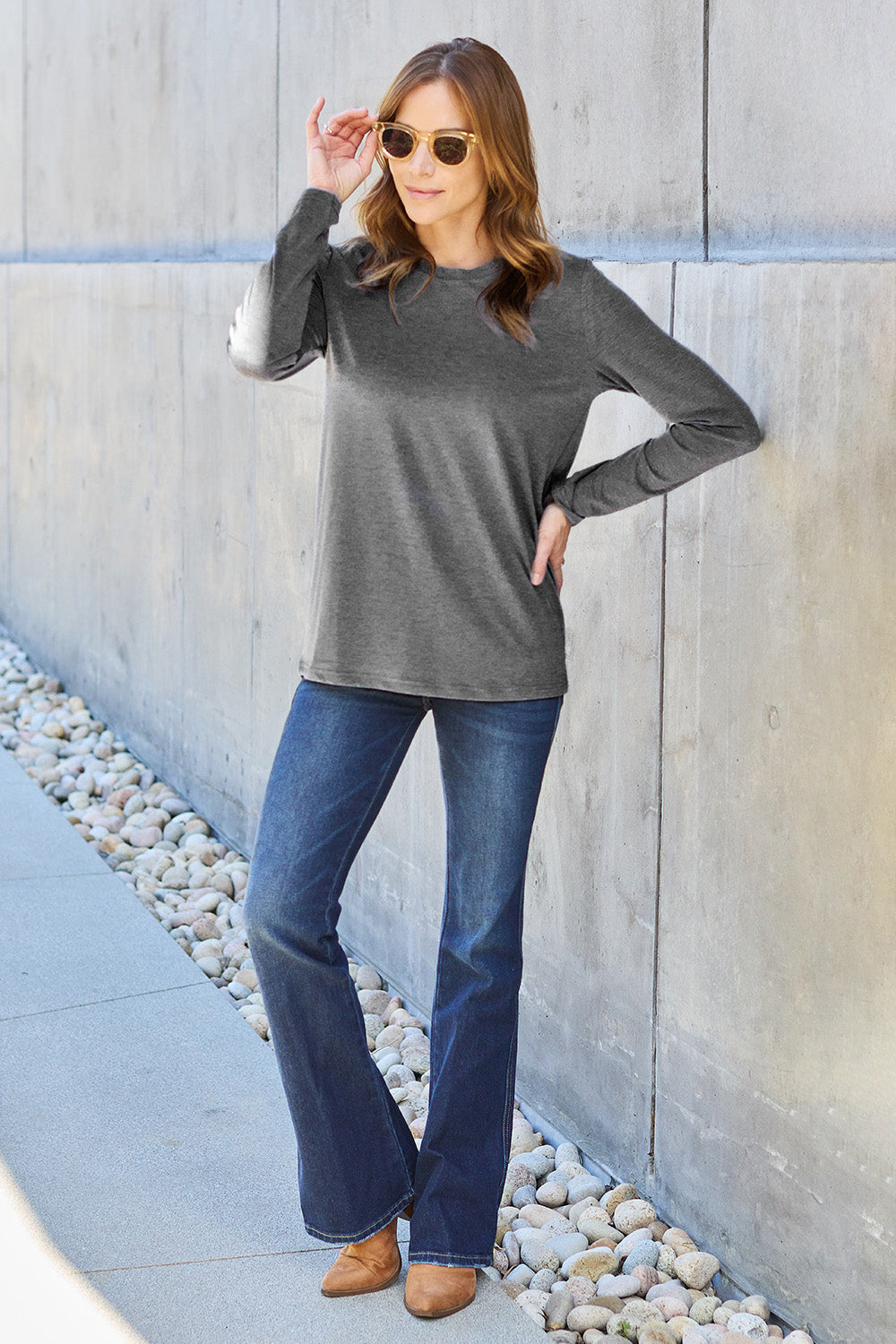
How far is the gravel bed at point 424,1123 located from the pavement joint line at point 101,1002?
150 millimetres

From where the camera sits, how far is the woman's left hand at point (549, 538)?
8.53 feet

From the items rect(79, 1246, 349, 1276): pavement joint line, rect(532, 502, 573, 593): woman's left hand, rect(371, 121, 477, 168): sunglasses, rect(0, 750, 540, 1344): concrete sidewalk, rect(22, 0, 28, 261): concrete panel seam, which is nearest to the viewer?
rect(371, 121, 477, 168): sunglasses

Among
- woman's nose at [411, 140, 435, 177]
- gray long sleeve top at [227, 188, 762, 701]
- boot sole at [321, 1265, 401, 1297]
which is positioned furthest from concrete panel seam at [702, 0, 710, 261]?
boot sole at [321, 1265, 401, 1297]

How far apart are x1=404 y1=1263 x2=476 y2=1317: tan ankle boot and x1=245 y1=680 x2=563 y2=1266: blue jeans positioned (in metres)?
0.02

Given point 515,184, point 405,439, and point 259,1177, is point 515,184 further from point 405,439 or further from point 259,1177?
point 259,1177

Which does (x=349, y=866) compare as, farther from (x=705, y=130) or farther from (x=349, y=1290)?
(x=705, y=130)

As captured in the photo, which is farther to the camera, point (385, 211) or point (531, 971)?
point (531, 971)

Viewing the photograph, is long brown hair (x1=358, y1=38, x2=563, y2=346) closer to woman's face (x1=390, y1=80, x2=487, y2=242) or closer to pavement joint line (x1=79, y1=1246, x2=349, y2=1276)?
woman's face (x1=390, y1=80, x2=487, y2=242)

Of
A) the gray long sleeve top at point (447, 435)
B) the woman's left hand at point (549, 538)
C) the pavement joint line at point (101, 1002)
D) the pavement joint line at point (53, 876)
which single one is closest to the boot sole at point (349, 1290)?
the gray long sleeve top at point (447, 435)

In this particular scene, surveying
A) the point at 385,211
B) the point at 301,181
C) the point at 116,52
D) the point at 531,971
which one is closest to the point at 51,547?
the point at 116,52

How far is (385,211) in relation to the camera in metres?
2.65

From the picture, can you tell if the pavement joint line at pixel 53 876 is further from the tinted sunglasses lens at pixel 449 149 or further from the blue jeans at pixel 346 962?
the tinted sunglasses lens at pixel 449 149

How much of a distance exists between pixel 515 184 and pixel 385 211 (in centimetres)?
23

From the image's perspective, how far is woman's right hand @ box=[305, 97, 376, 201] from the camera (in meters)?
2.68
